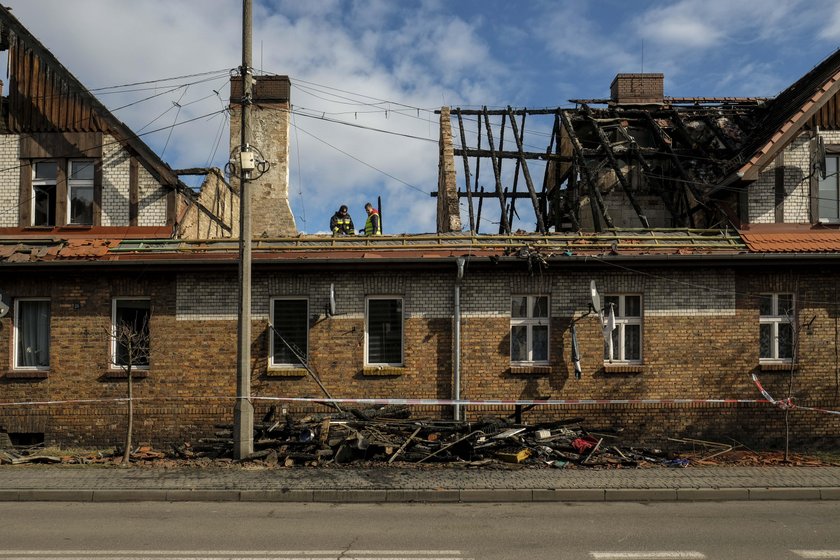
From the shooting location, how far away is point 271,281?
50.0 ft

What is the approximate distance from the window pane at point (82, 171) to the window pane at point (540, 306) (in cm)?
1043

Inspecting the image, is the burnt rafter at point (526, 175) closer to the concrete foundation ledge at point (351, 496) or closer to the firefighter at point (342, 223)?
the firefighter at point (342, 223)

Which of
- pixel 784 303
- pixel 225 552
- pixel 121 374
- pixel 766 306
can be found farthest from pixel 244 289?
pixel 784 303

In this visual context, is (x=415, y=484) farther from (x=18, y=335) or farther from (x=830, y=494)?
(x=18, y=335)

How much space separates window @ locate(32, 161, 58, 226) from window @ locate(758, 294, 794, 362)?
1564 centimetres

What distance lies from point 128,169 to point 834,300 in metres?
15.4

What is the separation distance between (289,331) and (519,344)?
15.6 ft

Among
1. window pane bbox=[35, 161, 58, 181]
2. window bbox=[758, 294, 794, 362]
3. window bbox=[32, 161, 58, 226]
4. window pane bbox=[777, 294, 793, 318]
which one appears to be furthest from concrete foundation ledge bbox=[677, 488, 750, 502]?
window pane bbox=[35, 161, 58, 181]

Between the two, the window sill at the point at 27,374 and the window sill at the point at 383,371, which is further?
the window sill at the point at 27,374

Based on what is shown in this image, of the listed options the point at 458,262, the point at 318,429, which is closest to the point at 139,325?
the point at 318,429

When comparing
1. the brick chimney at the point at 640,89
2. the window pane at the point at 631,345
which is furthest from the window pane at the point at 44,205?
the brick chimney at the point at 640,89

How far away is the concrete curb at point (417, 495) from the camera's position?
10.7 m

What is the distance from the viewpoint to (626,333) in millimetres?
15094

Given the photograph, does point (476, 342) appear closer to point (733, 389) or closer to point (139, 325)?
point (733, 389)
